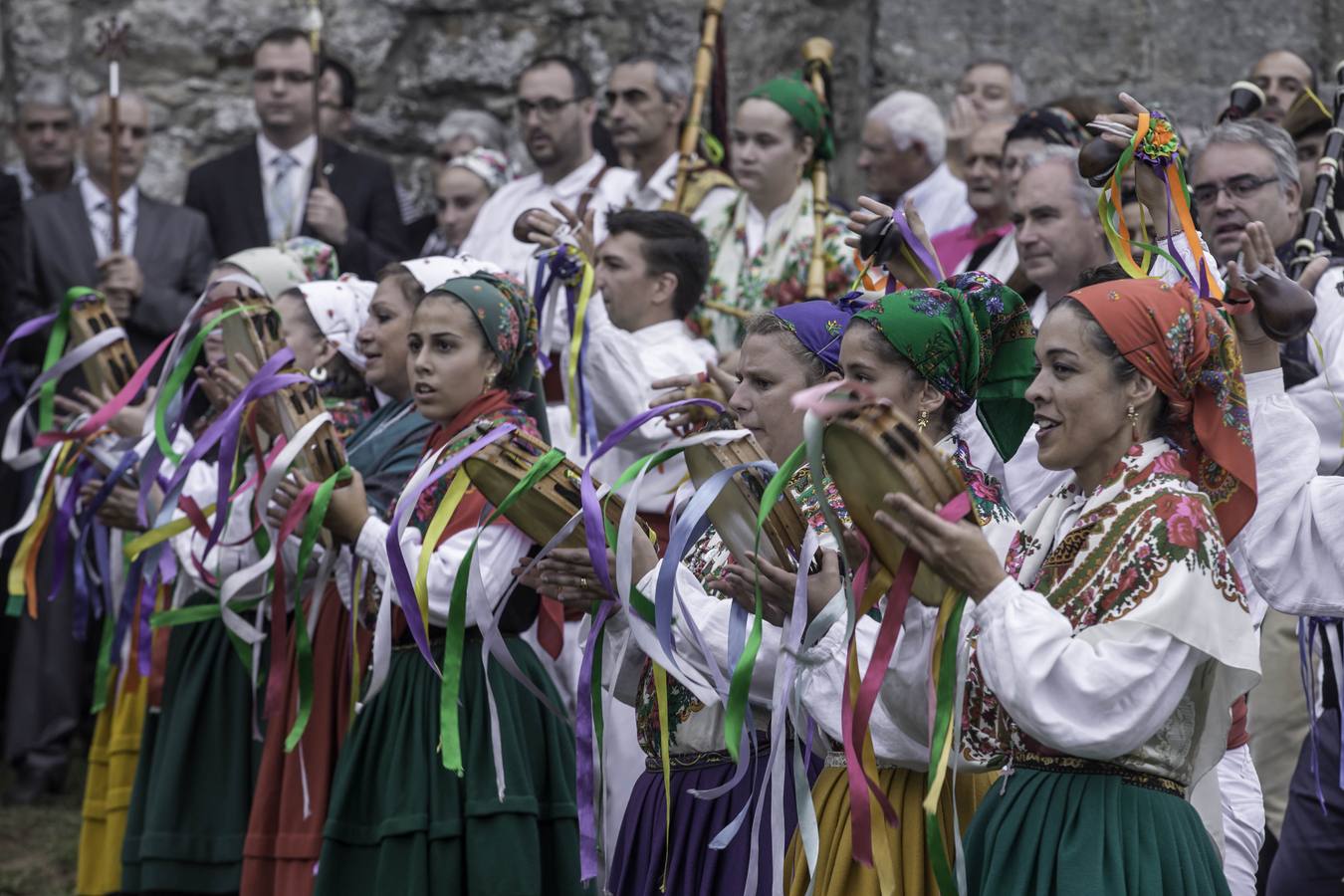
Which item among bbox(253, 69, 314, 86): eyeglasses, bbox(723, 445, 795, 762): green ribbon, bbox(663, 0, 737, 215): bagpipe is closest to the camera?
bbox(723, 445, 795, 762): green ribbon

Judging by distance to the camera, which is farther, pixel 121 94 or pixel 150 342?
pixel 121 94

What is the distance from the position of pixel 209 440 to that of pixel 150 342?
275 cm

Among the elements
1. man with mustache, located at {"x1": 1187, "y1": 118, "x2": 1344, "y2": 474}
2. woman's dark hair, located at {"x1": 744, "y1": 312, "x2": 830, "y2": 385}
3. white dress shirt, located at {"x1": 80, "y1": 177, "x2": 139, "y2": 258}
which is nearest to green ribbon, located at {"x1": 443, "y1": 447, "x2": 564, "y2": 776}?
woman's dark hair, located at {"x1": 744, "y1": 312, "x2": 830, "y2": 385}

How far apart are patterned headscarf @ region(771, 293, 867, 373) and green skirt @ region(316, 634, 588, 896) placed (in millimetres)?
1234

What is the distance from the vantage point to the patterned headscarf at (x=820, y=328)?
164 inches

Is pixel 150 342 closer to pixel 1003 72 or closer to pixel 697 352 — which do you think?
pixel 697 352

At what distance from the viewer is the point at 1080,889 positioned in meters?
3.19

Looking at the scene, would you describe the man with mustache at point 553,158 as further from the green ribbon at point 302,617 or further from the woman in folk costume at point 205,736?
the green ribbon at point 302,617

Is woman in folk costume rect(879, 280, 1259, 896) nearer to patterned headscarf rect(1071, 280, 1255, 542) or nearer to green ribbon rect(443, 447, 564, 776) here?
patterned headscarf rect(1071, 280, 1255, 542)

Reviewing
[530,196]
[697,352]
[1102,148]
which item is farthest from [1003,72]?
[1102,148]

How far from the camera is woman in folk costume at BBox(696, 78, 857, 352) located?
21.5 feet

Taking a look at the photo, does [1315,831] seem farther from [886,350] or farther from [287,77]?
[287,77]

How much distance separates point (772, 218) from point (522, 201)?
1.28 meters

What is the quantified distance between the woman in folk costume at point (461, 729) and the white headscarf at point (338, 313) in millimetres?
911
